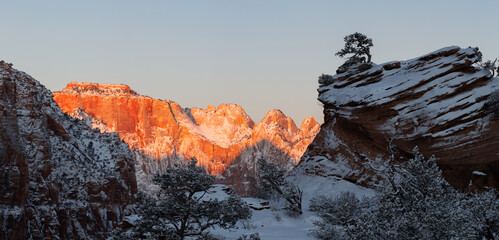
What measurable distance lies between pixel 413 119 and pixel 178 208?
24.5 metres

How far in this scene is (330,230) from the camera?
21.2 metres

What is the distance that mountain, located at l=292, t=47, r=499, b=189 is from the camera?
34.8 metres

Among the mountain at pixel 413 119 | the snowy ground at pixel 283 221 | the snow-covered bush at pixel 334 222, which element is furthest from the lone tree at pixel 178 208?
the mountain at pixel 413 119

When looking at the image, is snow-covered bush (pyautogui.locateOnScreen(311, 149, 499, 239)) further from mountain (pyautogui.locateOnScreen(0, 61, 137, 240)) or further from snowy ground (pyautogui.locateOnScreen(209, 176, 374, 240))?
mountain (pyautogui.locateOnScreen(0, 61, 137, 240))

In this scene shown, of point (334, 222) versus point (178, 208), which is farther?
point (334, 222)

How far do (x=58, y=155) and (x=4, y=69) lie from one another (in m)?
14.3

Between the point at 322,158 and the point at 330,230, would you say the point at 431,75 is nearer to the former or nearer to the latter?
the point at 322,158

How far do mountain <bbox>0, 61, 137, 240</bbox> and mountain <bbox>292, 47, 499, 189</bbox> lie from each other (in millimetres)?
31181

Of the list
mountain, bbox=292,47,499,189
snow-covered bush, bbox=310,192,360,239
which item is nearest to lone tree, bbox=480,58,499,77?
mountain, bbox=292,47,499,189

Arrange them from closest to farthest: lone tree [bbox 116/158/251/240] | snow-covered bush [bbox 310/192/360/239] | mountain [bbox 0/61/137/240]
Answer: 1. lone tree [bbox 116/158/251/240]
2. snow-covered bush [bbox 310/192/360/239]
3. mountain [bbox 0/61/137/240]

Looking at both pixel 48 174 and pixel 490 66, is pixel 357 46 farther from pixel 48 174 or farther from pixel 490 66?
pixel 48 174

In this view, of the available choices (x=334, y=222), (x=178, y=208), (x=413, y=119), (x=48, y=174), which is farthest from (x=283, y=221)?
(x=48, y=174)

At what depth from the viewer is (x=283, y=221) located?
28828 mm

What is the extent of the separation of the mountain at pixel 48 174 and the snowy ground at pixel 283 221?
28492mm
